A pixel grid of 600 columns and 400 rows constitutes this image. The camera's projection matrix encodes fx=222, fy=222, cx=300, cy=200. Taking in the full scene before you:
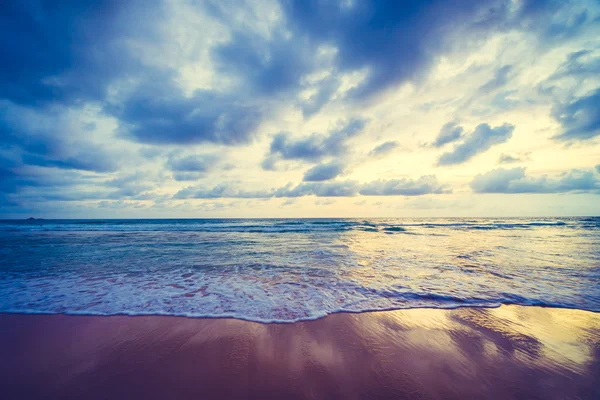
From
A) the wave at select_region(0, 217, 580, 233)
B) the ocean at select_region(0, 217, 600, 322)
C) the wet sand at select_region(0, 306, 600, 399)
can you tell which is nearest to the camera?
the wet sand at select_region(0, 306, 600, 399)

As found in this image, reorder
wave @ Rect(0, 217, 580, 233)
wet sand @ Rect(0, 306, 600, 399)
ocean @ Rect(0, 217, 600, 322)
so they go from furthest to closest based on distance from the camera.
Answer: wave @ Rect(0, 217, 580, 233) < ocean @ Rect(0, 217, 600, 322) < wet sand @ Rect(0, 306, 600, 399)

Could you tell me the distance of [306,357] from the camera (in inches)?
126

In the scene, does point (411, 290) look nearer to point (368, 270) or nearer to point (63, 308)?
point (368, 270)

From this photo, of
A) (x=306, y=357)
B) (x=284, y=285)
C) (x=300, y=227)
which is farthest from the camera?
(x=300, y=227)

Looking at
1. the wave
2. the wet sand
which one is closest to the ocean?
the wet sand

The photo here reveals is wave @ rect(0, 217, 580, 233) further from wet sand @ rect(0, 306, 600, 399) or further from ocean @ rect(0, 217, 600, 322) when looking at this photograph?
wet sand @ rect(0, 306, 600, 399)

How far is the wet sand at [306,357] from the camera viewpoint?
2617mm

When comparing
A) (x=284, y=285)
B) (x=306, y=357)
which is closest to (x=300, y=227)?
(x=284, y=285)

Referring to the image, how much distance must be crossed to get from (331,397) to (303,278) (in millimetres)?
4581

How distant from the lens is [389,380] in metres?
2.77

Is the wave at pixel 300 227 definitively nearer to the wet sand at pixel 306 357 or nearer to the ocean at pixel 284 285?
the ocean at pixel 284 285

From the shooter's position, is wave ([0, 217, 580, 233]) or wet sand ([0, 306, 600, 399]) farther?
wave ([0, 217, 580, 233])

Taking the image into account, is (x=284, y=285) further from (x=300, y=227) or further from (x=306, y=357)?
(x=300, y=227)

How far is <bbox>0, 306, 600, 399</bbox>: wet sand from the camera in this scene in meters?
2.62
